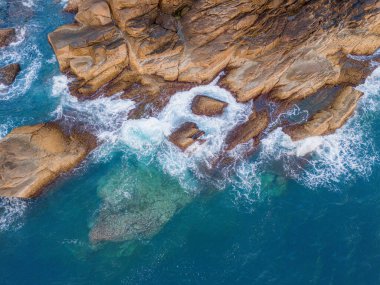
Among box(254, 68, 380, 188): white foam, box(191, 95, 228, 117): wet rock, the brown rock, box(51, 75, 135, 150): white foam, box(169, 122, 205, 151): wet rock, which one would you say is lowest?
box(254, 68, 380, 188): white foam

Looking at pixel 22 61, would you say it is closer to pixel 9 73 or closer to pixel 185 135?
pixel 9 73

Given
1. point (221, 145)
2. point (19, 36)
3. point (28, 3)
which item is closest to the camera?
point (221, 145)

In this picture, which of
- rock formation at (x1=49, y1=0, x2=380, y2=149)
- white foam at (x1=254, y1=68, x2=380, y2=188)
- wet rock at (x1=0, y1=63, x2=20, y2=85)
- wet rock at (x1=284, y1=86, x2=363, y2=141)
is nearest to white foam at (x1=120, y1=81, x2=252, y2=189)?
rock formation at (x1=49, y1=0, x2=380, y2=149)

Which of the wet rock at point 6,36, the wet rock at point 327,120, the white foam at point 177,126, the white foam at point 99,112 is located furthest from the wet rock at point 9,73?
the wet rock at point 327,120

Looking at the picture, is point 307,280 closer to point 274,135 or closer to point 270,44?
point 274,135

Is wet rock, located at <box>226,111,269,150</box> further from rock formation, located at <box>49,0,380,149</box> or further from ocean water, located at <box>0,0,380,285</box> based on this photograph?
rock formation, located at <box>49,0,380,149</box>

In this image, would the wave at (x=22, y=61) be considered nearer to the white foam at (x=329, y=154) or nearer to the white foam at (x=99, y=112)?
the white foam at (x=99, y=112)

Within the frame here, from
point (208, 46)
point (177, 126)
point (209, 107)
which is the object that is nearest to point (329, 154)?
point (209, 107)
